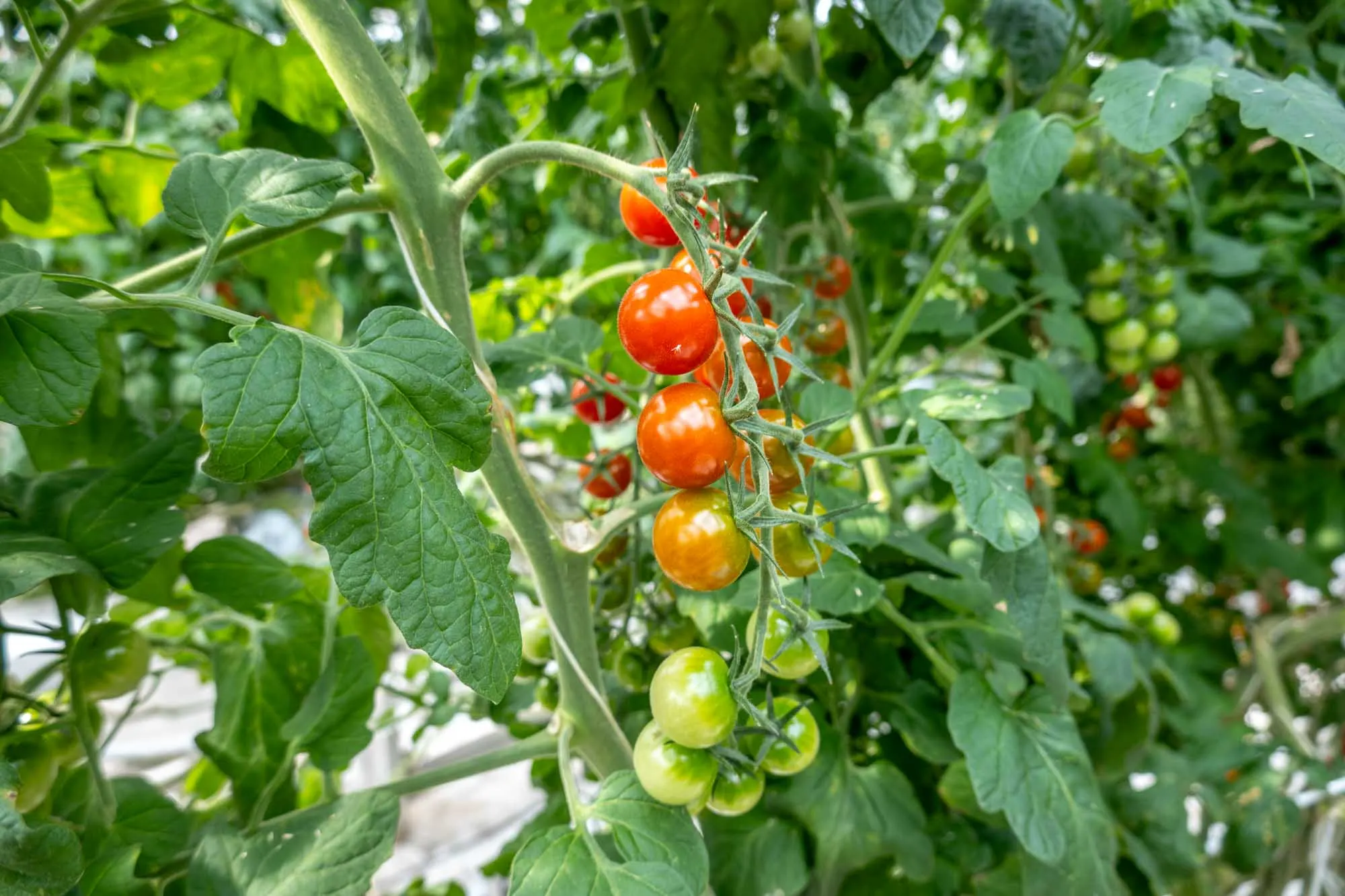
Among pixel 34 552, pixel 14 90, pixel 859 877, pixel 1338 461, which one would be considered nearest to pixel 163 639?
pixel 34 552

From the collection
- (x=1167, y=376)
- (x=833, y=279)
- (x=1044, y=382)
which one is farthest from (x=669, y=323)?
(x=1167, y=376)

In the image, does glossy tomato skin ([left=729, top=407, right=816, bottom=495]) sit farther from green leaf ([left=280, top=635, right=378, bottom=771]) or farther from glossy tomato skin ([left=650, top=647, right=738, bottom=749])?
green leaf ([left=280, top=635, right=378, bottom=771])

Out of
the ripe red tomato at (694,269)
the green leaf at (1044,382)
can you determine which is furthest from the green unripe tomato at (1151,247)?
the ripe red tomato at (694,269)

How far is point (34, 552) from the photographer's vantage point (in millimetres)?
517

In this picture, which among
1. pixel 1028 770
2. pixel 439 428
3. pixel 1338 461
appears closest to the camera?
pixel 439 428

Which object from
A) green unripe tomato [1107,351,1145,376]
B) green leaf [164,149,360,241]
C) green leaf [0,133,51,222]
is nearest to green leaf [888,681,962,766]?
green leaf [164,149,360,241]

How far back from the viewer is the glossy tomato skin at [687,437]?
38 centimetres

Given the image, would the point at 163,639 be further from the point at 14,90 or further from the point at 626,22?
the point at 14,90

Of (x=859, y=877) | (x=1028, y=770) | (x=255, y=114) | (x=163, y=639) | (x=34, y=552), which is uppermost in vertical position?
(x=255, y=114)

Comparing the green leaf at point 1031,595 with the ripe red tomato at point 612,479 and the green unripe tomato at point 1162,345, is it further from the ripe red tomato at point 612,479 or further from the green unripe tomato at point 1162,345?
the green unripe tomato at point 1162,345

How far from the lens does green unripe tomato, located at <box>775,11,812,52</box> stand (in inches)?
32.5

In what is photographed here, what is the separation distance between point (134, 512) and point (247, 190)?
0.26m

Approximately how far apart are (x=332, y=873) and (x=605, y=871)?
7.2 inches

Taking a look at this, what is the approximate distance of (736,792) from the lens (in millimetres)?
489
